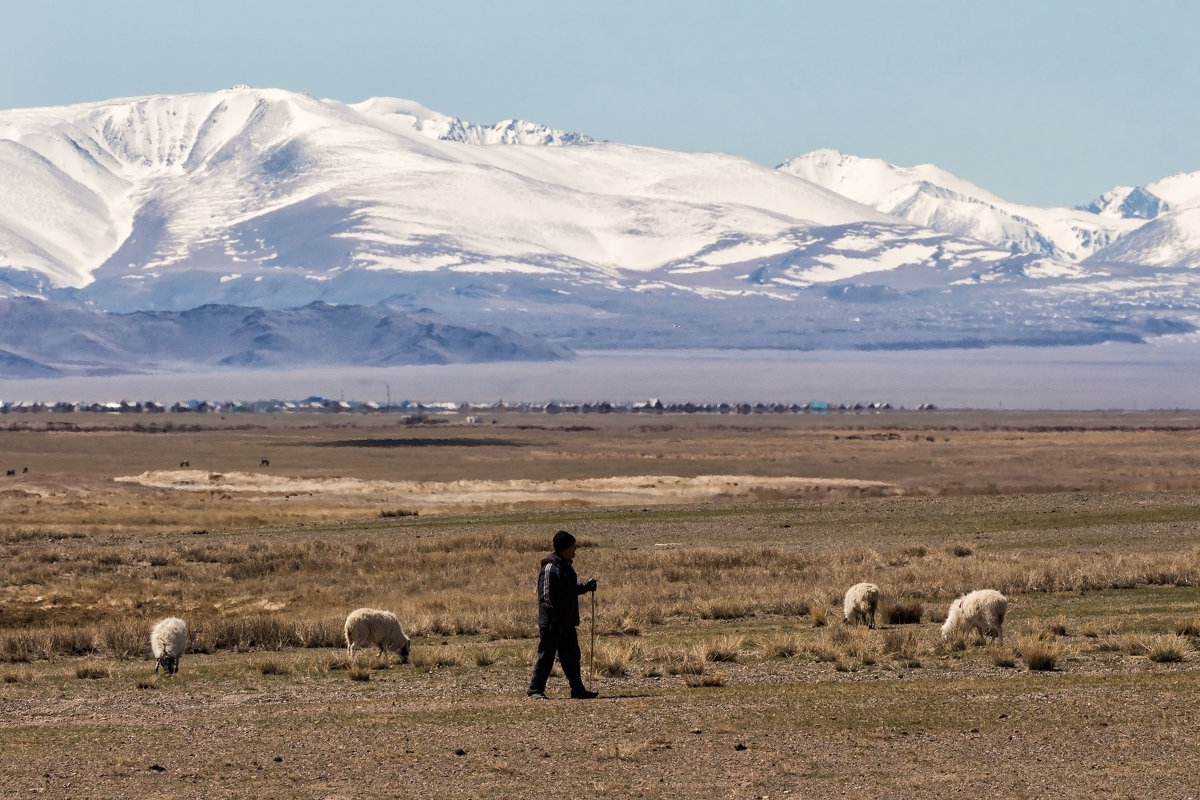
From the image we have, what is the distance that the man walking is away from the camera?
1881 centimetres

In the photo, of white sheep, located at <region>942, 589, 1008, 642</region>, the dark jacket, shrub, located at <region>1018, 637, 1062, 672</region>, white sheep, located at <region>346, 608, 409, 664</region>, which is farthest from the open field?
the dark jacket

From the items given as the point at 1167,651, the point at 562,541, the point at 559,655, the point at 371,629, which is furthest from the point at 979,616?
the point at 371,629

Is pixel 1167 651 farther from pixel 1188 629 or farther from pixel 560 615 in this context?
pixel 560 615

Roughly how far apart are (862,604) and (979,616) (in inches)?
120

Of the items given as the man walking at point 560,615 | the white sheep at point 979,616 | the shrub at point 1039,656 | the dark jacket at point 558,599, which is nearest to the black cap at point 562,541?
the man walking at point 560,615

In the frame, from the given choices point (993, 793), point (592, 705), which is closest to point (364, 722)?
point (592, 705)

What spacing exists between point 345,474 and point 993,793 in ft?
278

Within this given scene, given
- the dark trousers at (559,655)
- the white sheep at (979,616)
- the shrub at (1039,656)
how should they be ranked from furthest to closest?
the white sheep at (979,616) < the shrub at (1039,656) < the dark trousers at (559,655)

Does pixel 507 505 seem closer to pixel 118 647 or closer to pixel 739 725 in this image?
pixel 118 647

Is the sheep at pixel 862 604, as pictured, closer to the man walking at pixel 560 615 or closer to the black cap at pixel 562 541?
the man walking at pixel 560 615

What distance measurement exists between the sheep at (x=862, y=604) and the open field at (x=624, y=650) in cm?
56

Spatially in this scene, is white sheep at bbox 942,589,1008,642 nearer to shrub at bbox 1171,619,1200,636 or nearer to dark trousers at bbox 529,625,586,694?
shrub at bbox 1171,619,1200,636

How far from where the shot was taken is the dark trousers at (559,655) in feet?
62.1

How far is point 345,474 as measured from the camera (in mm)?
97375
